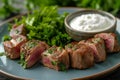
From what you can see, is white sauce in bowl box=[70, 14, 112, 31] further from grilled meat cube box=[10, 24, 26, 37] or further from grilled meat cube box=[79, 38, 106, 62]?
grilled meat cube box=[10, 24, 26, 37]

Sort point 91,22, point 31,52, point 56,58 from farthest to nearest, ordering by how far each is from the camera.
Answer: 1. point 91,22
2. point 31,52
3. point 56,58

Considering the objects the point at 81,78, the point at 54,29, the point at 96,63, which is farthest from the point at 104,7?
the point at 81,78

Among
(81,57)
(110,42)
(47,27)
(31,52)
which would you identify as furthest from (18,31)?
(110,42)

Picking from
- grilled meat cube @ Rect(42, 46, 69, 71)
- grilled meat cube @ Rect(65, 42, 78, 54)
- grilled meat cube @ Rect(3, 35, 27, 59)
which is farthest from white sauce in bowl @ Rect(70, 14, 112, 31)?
grilled meat cube @ Rect(3, 35, 27, 59)

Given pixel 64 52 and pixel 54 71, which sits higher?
pixel 64 52

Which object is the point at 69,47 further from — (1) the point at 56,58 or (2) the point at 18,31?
(2) the point at 18,31
